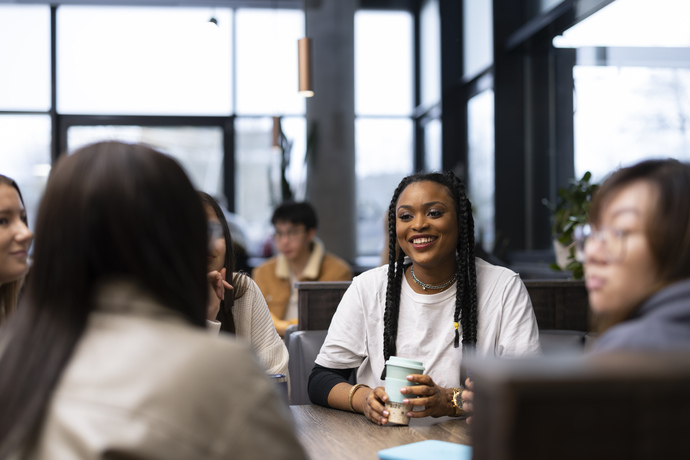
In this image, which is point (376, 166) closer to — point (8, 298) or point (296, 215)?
point (296, 215)

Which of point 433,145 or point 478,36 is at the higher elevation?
point 478,36

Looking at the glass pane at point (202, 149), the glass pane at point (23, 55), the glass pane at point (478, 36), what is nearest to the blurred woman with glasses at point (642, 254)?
the glass pane at point (478, 36)

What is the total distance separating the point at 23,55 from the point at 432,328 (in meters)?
7.06

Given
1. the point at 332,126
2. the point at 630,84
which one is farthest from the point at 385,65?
the point at 630,84

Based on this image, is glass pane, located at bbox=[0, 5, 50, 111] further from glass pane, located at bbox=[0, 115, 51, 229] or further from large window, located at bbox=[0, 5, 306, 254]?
glass pane, located at bbox=[0, 115, 51, 229]

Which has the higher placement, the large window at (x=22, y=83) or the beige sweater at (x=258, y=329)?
the large window at (x=22, y=83)

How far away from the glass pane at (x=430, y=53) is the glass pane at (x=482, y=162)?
2.23ft

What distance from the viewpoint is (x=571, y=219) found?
3234mm

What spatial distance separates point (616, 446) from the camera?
0.71m

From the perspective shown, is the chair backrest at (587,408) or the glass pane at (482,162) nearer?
the chair backrest at (587,408)

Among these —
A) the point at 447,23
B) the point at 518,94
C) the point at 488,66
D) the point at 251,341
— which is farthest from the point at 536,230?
the point at 251,341

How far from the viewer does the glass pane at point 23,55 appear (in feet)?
25.0

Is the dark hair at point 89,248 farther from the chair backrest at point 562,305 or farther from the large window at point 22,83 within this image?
the large window at point 22,83

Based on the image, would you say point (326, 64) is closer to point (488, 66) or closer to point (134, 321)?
point (488, 66)
